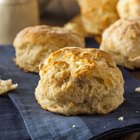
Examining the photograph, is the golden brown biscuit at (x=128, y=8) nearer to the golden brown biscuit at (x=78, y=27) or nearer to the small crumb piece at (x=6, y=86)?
the golden brown biscuit at (x=78, y=27)

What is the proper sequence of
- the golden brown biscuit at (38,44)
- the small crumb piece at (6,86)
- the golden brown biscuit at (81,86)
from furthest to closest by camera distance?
the golden brown biscuit at (38,44) → the small crumb piece at (6,86) → the golden brown biscuit at (81,86)

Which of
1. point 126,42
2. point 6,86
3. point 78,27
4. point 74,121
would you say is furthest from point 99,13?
point 74,121

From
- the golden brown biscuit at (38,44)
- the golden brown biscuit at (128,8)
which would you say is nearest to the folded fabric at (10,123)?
the golden brown biscuit at (38,44)

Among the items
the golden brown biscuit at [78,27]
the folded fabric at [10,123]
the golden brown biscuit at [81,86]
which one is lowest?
the golden brown biscuit at [78,27]

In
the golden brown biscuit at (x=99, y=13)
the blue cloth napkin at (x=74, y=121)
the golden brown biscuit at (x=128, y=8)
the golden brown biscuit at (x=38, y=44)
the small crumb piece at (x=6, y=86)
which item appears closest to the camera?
the blue cloth napkin at (x=74, y=121)

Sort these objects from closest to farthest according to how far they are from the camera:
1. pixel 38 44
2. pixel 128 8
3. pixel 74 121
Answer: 1. pixel 74 121
2. pixel 38 44
3. pixel 128 8

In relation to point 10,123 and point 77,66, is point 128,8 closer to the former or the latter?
point 77,66
